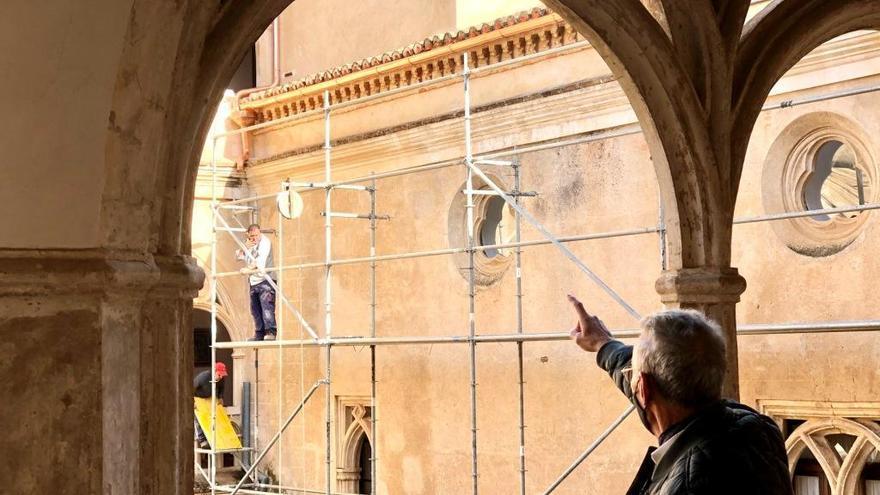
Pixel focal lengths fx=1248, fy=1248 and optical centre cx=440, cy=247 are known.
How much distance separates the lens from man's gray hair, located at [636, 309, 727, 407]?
228 centimetres

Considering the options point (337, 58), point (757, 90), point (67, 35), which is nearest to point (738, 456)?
point (67, 35)

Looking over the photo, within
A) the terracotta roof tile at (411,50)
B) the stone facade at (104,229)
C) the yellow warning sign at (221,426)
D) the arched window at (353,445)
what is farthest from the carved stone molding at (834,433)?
the yellow warning sign at (221,426)

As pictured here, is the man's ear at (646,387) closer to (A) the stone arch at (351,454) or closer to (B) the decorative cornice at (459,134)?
(B) the decorative cornice at (459,134)

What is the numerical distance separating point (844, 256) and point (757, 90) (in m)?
3.02

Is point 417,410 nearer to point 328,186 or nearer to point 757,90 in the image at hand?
point 328,186

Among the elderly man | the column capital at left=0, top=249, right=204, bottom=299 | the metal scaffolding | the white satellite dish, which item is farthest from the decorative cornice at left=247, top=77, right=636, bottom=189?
the elderly man

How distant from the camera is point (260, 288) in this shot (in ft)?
39.9

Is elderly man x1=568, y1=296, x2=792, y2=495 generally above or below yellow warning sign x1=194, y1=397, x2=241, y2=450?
above

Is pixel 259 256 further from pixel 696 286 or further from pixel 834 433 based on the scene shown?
pixel 696 286

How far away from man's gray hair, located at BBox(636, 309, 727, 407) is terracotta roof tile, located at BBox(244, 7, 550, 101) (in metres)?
7.74

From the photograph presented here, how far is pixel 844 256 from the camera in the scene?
Answer: 811cm

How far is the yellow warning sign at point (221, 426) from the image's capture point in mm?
12297

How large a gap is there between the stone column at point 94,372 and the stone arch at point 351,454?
864 centimetres

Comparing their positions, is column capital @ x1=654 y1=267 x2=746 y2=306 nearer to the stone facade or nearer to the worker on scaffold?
the stone facade
